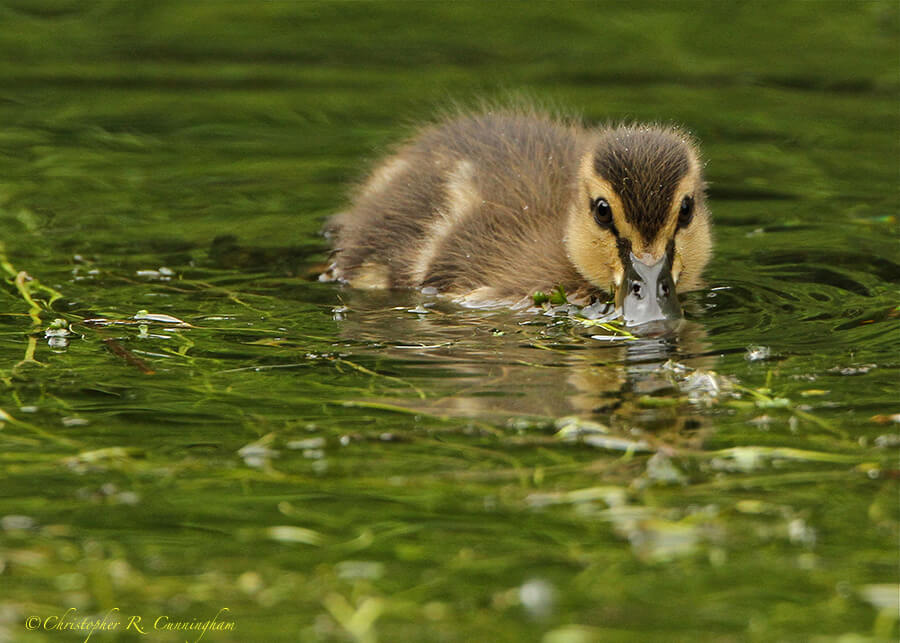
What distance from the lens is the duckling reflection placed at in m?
4.34

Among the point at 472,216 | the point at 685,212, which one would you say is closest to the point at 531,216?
the point at 472,216

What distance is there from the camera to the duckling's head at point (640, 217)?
521cm

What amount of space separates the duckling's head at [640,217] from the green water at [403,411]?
204 mm

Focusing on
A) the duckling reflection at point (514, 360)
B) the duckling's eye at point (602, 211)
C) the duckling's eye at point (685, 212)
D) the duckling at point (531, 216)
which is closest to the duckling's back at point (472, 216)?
the duckling at point (531, 216)

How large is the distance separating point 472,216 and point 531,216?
0.24 meters

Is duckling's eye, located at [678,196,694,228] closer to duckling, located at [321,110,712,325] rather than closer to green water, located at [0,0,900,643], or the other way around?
duckling, located at [321,110,712,325]

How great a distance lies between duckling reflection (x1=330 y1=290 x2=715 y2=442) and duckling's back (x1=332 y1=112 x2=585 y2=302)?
0.71 ft

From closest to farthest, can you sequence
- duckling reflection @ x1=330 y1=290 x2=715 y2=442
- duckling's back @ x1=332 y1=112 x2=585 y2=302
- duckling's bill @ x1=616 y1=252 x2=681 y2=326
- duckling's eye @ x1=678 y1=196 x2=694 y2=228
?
duckling reflection @ x1=330 y1=290 x2=715 y2=442, duckling's bill @ x1=616 y1=252 x2=681 y2=326, duckling's eye @ x1=678 y1=196 x2=694 y2=228, duckling's back @ x1=332 y1=112 x2=585 y2=302

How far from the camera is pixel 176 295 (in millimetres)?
5848

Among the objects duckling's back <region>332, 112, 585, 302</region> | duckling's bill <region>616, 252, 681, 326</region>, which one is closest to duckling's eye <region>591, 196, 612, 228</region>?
duckling's bill <region>616, 252, 681, 326</region>

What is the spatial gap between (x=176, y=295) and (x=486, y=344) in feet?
4.58

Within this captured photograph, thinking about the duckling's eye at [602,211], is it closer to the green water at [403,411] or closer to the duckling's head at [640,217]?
the duckling's head at [640,217]

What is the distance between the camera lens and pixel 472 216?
6078 mm

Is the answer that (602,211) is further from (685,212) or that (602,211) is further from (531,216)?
(531,216)
